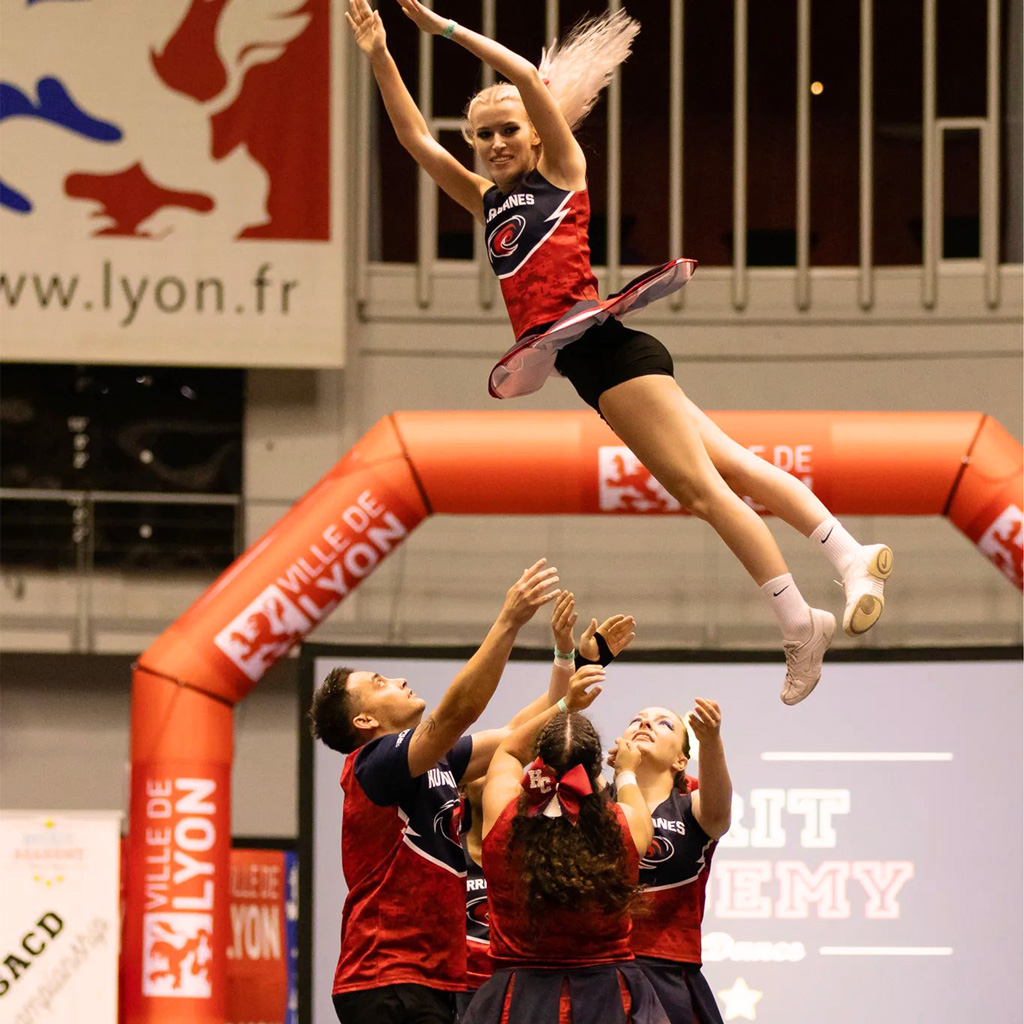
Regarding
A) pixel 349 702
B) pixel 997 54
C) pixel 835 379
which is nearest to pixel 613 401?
pixel 349 702

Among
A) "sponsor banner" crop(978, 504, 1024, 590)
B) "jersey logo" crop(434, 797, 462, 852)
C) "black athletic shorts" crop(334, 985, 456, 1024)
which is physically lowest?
"black athletic shorts" crop(334, 985, 456, 1024)

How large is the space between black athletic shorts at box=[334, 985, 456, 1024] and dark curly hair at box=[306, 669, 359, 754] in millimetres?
558

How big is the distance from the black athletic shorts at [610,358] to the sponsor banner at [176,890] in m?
3.45

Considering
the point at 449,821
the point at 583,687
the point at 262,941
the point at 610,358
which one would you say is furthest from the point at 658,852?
the point at 262,941

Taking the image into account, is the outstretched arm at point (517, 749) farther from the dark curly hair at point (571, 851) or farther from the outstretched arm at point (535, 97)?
the outstretched arm at point (535, 97)

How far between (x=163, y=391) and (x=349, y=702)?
5952 millimetres

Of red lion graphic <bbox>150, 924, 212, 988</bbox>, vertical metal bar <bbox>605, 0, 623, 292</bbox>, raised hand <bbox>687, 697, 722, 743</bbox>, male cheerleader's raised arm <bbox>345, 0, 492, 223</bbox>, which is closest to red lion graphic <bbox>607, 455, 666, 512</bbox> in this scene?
red lion graphic <bbox>150, 924, 212, 988</bbox>

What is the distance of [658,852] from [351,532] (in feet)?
9.23

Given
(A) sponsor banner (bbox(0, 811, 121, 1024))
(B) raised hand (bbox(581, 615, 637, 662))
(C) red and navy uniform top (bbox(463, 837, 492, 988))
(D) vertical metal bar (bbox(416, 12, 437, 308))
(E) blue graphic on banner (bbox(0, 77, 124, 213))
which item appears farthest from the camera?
(D) vertical metal bar (bbox(416, 12, 437, 308))

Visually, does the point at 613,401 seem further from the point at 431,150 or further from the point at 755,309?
the point at 755,309

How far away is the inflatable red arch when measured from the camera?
6.51 meters

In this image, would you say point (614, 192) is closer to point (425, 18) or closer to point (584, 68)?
point (584, 68)

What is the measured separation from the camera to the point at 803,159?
979cm

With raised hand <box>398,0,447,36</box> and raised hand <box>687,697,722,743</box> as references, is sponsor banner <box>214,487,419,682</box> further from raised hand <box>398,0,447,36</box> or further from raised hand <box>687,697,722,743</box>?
raised hand <box>398,0,447,36</box>
